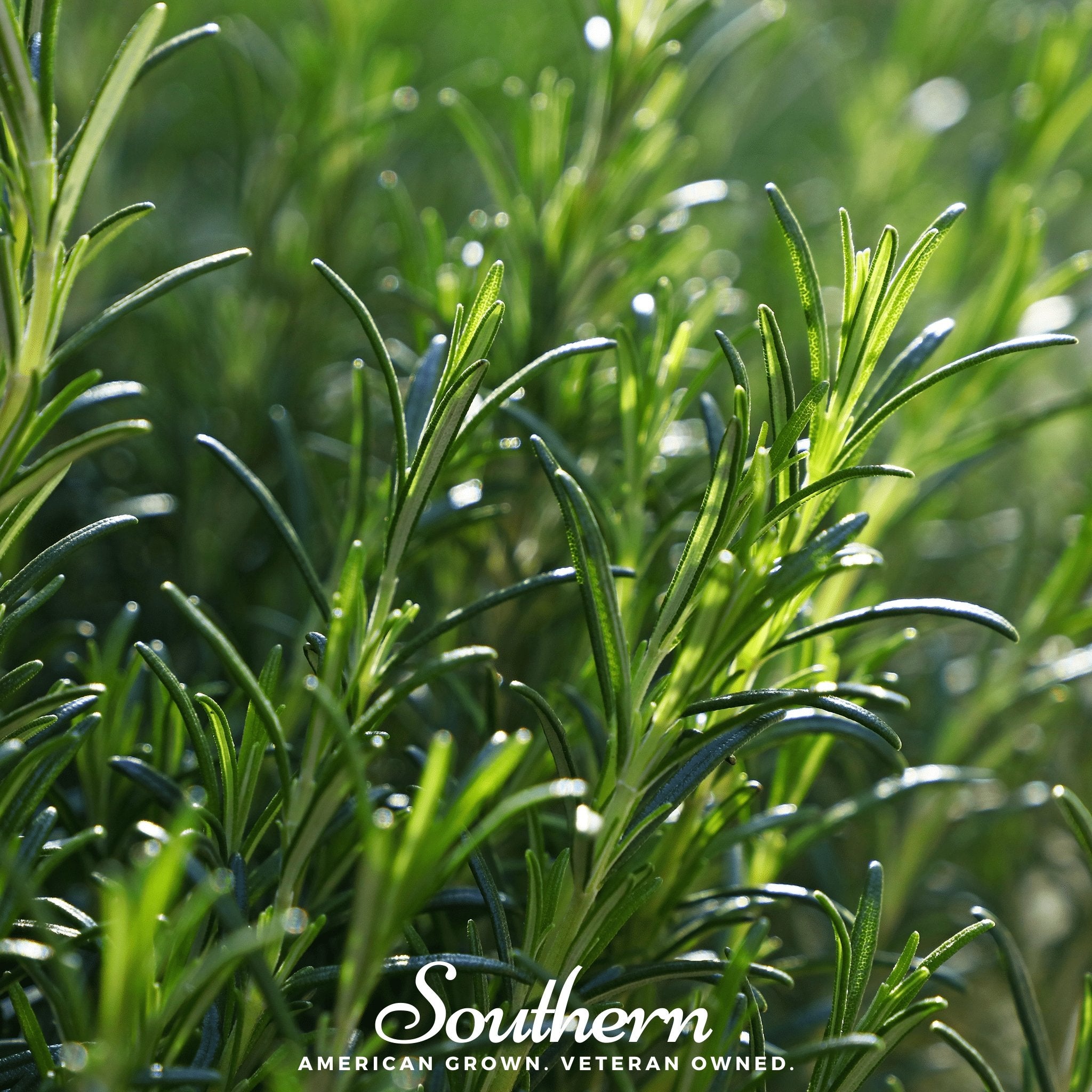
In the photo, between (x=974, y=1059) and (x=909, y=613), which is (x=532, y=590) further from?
(x=974, y=1059)

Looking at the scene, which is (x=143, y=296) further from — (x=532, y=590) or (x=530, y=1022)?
(x=530, y=1022)

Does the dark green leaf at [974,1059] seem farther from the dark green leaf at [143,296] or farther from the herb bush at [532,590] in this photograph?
the dark green leaf at [143,296]

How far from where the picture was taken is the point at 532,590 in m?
0.45

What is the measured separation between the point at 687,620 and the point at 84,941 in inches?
11.1

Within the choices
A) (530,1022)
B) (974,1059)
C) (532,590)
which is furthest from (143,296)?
(974,1059)

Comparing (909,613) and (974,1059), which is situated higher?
(909,613)

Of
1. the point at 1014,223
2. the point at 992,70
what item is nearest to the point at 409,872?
the point at 1014,223

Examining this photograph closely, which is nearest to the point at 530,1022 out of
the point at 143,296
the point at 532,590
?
the point at 532,590

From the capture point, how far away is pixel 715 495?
0.42m

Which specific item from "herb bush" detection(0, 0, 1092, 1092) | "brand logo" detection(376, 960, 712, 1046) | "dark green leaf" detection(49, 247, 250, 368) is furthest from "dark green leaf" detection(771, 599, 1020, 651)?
"dark green leaf" detection(49, 247, 250, 368)

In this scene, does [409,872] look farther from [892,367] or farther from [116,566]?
[116,566]

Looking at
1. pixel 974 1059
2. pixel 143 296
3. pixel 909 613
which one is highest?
pixel 143 296

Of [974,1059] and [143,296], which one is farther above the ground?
[143,296]

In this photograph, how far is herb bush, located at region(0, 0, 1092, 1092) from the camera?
1.29 ft
